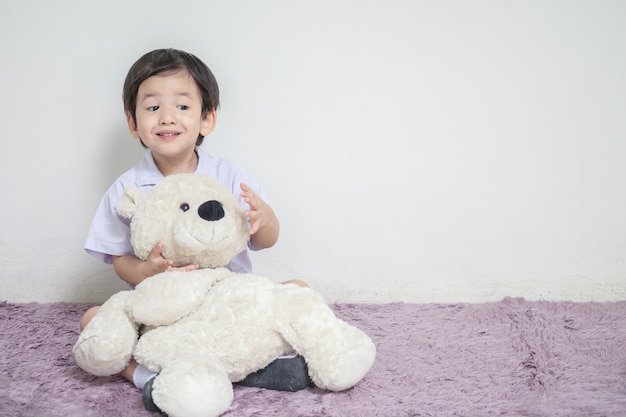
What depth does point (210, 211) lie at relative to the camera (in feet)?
3.43

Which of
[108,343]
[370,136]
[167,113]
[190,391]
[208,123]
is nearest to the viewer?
[190,391]

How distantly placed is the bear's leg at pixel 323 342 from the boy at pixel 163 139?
0.68 ft

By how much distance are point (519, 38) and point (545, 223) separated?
46 cm

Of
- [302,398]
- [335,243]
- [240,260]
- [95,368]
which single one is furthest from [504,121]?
[95,368]

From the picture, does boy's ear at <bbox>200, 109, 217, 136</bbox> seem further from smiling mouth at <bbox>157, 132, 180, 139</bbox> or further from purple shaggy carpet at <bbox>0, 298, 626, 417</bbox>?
purple shaggy carpet at <bbox>0, 298, 626, 417</bbox>

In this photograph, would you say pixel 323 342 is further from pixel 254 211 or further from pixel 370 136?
pixel 370 136

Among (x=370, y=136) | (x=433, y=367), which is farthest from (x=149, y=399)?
(x=370, y=136)

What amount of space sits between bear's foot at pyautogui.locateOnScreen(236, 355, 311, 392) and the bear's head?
20 centimetres

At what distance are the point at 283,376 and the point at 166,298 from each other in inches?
9.2

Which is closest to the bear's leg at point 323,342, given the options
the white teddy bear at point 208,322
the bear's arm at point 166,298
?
the white teddy bear at point 208,322

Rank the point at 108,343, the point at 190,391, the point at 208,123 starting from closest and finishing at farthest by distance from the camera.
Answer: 1. the point at 190,391
2. the point at 108,343
3. the point at 208,123

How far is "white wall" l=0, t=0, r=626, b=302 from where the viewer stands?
150cm

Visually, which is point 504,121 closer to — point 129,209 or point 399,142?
point 399,142

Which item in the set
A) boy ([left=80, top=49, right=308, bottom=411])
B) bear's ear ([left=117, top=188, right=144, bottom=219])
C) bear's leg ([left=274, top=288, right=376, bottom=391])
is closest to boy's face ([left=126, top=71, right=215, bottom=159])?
boy ([left=80, top=49, right=308, bottom=411])
